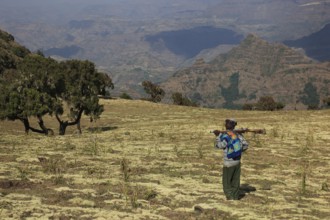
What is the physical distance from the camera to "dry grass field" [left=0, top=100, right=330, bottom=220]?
47.2ft

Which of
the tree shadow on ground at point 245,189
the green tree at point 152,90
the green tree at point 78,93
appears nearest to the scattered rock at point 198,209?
the tree shadow on ground at point 245,189

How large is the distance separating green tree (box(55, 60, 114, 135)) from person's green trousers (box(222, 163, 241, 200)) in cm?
3683

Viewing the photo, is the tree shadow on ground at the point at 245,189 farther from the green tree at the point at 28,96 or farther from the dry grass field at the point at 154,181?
the green tree at the point at 28,96

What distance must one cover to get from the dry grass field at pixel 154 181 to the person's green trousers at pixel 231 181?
0.31 m

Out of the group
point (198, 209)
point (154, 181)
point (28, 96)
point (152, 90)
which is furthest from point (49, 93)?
point (152, 90)

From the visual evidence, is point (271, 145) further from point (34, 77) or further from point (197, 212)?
point (34, 77)

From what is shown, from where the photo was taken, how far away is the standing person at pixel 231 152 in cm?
1569

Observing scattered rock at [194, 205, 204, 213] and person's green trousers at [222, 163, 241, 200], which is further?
person's green trousers at [222, 163, 241, 200]

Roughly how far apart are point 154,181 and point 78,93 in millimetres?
34828

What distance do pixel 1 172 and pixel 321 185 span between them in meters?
14.2

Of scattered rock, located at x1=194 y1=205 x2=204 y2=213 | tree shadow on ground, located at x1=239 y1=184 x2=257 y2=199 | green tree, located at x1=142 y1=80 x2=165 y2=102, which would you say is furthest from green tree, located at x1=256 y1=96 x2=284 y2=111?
scattered rock, located at x1=194 y1=205 x2=204 y2=213

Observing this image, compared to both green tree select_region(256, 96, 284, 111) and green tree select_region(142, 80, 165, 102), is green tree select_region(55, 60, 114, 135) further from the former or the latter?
green tree select_region(256, 96, 284, 111)

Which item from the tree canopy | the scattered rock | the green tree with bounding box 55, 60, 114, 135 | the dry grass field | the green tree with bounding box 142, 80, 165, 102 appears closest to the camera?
the dry grass field

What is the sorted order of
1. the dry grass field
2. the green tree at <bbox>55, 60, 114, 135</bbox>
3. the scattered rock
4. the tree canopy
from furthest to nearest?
1. the green tree at <bbox>55, 60, 114, 135</bbox>
2. the tree canopy
3. the scattered rock
4. the dry grass field
